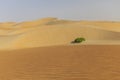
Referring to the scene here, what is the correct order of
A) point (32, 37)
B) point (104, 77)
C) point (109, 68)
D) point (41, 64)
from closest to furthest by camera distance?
point (104, 77)
point (109, 68)
point (41, 64)
point (32, 37)

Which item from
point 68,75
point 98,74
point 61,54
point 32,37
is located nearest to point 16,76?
point 68,75

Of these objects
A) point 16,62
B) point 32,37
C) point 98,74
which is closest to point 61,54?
point 16,62

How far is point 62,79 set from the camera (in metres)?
9.95

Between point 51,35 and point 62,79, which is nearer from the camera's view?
Result: point 62,79

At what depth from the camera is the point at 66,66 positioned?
11539mm

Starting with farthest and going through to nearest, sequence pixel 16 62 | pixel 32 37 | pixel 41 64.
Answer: pixel 32 37, pixel 16 62, pixel 41 64

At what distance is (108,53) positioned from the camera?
13055 mm

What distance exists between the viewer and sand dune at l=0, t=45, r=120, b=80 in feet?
33.6

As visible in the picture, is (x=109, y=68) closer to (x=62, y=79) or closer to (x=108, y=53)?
(x=62, y=79)

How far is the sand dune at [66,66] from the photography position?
10.2 m

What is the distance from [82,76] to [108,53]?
3180 millimetres

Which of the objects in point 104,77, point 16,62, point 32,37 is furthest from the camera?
point 32,37

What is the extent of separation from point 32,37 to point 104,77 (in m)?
25.5

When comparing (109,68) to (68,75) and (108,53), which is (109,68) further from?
(108,53)
